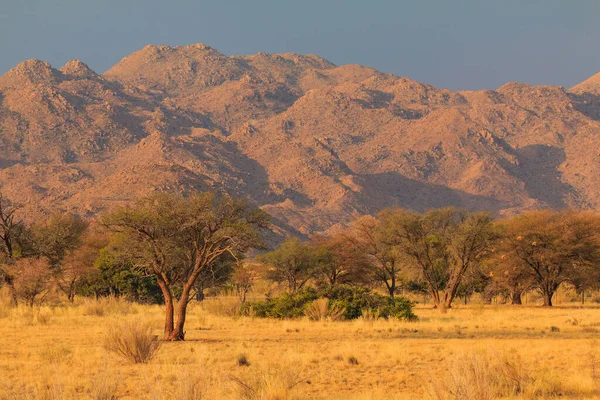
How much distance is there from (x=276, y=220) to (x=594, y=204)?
87785mm

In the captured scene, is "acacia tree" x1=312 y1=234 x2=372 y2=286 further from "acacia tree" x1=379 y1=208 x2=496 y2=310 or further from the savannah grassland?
the savannah grassland

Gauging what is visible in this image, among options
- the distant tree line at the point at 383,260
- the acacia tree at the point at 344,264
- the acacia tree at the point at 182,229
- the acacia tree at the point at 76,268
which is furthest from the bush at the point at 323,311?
the acacia tree at the point at 344,264

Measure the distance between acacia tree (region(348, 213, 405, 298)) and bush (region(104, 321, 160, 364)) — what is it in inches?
1305

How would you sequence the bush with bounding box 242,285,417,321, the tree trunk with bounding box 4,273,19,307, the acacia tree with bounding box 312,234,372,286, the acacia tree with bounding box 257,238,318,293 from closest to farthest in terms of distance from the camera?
the bush with bounding box 242,285,417,321
the tree trunk with bounding box 4,273,19,307
the acacia tree with bounding box 257,238,318,293
the acacia tree with bounding box 312,234,372,286

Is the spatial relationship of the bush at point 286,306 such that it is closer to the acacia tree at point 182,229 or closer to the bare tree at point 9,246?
the acacia tree at point 182,229

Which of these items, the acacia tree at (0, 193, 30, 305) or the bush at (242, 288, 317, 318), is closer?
the bush at (242, 288, 317, 318)

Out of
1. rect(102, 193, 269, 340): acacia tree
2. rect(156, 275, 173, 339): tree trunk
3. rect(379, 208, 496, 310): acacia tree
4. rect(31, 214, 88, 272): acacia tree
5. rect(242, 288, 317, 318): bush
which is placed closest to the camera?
rect(102, 193, 269, 340): acacia tree

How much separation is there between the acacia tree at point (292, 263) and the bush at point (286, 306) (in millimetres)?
16667

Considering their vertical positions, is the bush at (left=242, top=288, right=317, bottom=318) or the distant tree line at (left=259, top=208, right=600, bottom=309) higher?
the distant tree line at (left=259, top=208, right=600, bottom=309)

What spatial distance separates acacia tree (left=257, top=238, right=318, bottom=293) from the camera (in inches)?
2076

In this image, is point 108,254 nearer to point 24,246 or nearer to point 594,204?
point 24,246

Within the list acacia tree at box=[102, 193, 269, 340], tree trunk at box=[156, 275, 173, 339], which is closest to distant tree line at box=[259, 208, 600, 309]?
tree trunk at box=[156, 275, 173, 339]

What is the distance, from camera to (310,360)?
18312mm

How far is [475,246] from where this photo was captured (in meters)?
45.7
